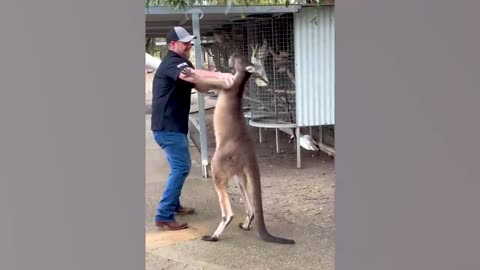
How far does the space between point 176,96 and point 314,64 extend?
2.54 meters

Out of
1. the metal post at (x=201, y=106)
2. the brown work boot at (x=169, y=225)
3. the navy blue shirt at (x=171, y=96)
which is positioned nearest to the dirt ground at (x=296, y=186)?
the metal post at (x=201, y=106)

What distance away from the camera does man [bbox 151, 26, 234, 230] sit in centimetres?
498

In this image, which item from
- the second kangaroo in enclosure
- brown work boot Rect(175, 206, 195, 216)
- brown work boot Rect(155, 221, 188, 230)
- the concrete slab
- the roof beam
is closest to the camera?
the concrete slab

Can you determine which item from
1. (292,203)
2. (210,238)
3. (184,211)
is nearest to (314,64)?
(292,203)

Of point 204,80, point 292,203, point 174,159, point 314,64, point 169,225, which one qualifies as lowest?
point 169,225

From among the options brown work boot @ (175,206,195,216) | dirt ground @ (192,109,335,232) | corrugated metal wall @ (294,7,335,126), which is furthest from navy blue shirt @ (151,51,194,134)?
corrugated metal wall @ (294,7,335,126)

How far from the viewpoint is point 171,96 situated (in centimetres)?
513

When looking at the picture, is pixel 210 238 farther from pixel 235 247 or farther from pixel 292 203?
pixel 292 203

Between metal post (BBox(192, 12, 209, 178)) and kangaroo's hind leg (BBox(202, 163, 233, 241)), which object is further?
metal post (BBox(192, 12, 209, 178))

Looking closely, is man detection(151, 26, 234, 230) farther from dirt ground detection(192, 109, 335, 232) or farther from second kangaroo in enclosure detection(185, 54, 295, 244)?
dirt ground detection(192, 109, 335, 232)

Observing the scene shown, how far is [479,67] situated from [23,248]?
1.30 meters

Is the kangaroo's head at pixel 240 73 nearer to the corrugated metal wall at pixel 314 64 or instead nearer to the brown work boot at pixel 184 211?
the brown work boot at pixel 184 211

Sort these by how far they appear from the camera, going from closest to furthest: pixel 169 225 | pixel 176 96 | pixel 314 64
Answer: pixel 176 96 → pixel 169 225 → pixel 314 64

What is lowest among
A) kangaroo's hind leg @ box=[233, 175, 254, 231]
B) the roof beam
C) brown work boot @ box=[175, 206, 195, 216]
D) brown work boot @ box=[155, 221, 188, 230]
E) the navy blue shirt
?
brown work boot @ box=[155, 221, 188, 230]
